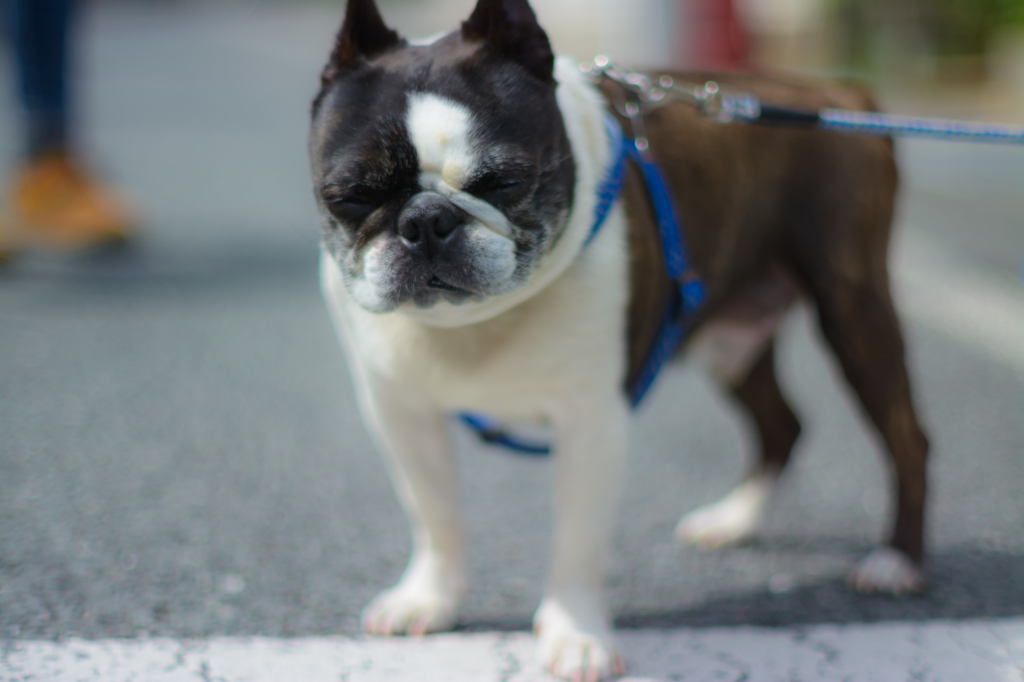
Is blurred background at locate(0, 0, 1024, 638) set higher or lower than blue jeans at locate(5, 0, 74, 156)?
lower

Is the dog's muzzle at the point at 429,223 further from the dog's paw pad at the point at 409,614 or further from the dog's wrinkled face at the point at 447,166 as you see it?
the dog's paw pad at the point at 409,614

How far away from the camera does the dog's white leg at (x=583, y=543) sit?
6.18ft

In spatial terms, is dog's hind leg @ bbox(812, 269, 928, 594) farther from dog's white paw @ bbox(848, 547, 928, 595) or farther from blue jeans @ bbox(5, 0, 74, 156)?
blue jeans @ bbox(5, 0, 74, 156)

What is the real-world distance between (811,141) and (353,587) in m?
1.50

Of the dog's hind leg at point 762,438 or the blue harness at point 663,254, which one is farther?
the dog's hind leg at point 762,438

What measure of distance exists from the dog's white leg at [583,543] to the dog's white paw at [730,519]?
2.03 ft

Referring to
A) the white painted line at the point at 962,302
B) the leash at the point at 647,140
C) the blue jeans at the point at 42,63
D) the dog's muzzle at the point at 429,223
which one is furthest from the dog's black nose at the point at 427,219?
the blue jeans at the point at 42,63

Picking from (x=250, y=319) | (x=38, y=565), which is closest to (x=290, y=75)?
(x=250, y=319)

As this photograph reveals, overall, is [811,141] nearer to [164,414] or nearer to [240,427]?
[240,427]

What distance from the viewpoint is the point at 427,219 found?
163cm

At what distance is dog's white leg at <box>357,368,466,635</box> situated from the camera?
199 cm

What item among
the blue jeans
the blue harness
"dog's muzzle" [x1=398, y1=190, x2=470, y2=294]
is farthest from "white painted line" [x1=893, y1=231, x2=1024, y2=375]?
the blue jeans

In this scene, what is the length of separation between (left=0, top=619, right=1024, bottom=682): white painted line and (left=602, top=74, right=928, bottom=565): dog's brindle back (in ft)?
1.27

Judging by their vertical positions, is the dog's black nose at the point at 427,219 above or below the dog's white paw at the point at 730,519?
above
